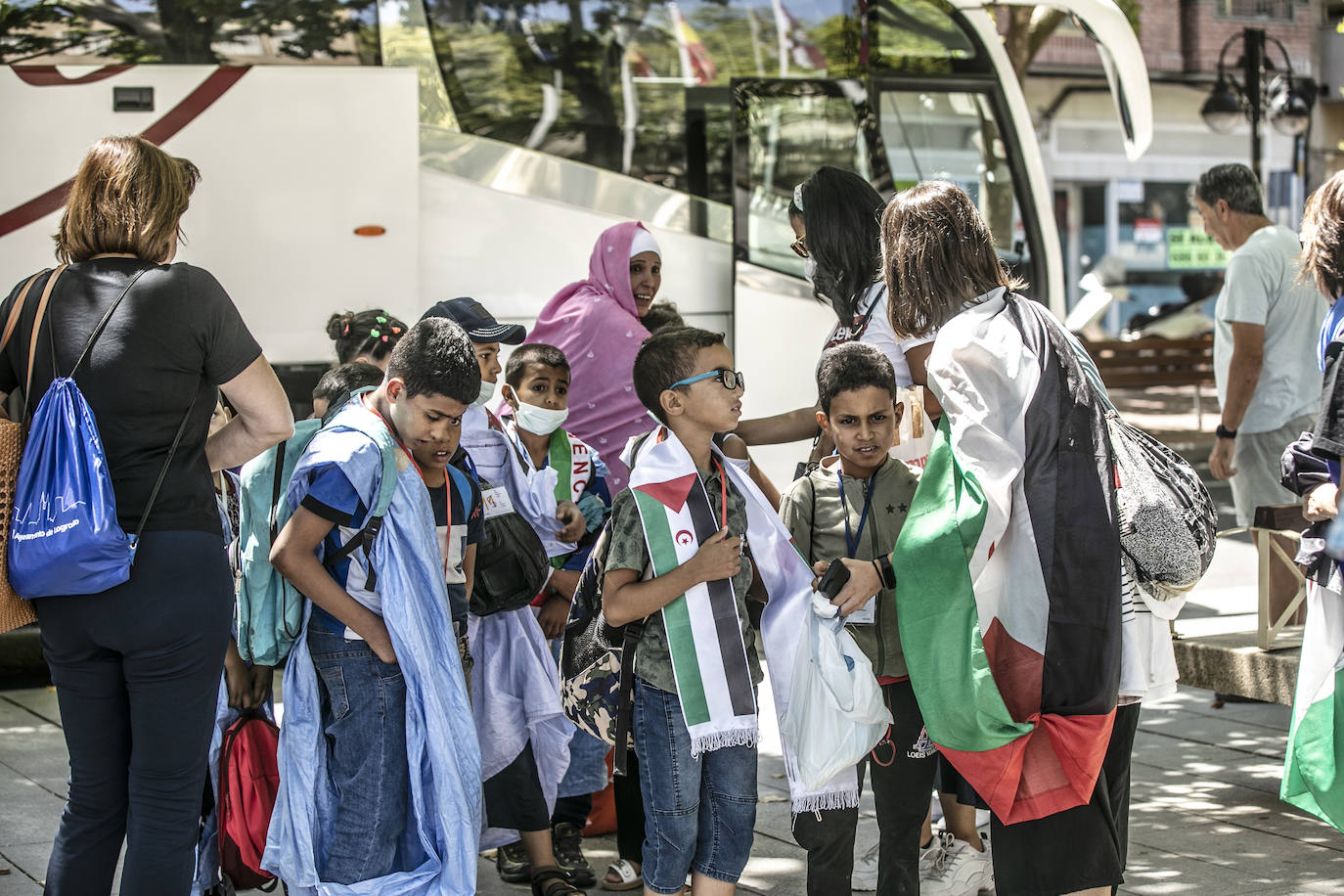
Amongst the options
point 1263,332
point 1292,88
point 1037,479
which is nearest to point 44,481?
point 1037,479

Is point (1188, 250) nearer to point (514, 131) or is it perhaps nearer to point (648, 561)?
point (514, 131)

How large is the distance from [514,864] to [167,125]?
4.20m

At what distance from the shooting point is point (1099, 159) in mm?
26828

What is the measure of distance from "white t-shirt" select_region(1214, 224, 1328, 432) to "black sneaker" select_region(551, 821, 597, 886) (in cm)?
355

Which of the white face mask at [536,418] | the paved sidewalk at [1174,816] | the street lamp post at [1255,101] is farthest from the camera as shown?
the street lamp post at [1255,101]

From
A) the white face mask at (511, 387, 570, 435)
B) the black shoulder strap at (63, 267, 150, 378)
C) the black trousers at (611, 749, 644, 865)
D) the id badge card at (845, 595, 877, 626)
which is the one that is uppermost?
the black shoulder strap at (63, 267, 150, 378)

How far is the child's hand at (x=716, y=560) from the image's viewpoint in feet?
11.6

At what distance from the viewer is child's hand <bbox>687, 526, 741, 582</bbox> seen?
11.6 ft

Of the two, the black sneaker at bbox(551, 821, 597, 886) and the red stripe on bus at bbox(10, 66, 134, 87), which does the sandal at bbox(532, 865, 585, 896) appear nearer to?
the black sneaker at bbox(551, 821, 597, 886)

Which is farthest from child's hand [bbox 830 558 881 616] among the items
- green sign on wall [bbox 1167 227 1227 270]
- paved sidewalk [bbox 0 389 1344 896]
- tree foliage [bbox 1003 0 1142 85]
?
green sign on wall [bbox 1167 227 1227 270]

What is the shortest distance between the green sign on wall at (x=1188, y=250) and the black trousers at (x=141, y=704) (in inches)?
1042

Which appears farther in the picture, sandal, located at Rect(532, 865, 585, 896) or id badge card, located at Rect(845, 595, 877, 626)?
sandal, located at Rect(532, 865, 585, 896)

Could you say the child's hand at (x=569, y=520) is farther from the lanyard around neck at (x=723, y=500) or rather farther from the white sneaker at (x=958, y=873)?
the white sneaker at (x=958, y=873)

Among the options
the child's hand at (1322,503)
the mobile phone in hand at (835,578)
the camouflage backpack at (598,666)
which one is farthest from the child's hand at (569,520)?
the child's hand at (1322,503)
